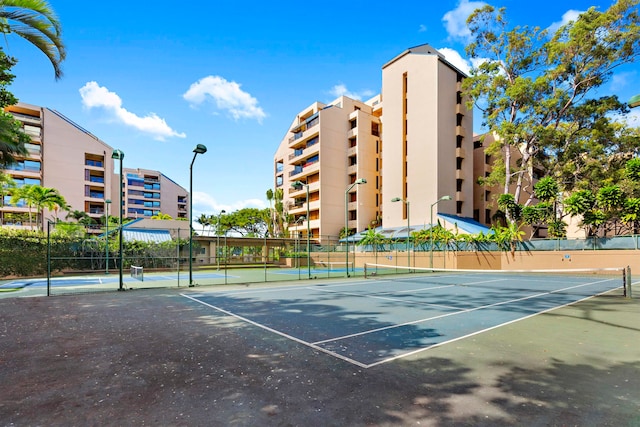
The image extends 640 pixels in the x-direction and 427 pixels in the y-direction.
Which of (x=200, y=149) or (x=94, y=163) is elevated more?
(x=94, y=163)

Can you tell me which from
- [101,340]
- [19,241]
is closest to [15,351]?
[101,340]

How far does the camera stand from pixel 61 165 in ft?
206

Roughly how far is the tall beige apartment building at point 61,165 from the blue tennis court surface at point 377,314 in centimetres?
5807

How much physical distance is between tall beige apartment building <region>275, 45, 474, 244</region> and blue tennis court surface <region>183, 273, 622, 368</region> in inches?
855

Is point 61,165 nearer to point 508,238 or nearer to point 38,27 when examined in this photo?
point 38,27

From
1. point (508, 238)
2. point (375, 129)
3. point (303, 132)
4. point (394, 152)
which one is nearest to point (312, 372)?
point (508, 238)

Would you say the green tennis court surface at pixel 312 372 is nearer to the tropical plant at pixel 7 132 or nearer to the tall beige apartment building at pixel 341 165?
the tropical plant at pixel 7 132

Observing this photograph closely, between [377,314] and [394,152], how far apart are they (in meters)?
42.1

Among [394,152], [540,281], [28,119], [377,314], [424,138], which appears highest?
[28,119]

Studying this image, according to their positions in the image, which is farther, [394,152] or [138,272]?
[394,152]

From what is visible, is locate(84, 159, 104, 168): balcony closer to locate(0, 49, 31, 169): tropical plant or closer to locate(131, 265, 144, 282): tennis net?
locate(131, 265, 144, 282): tennis net

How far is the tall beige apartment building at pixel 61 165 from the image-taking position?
58656 mm

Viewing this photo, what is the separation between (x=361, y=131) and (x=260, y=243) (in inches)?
1040

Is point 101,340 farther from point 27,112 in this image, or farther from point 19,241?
point 27,112
